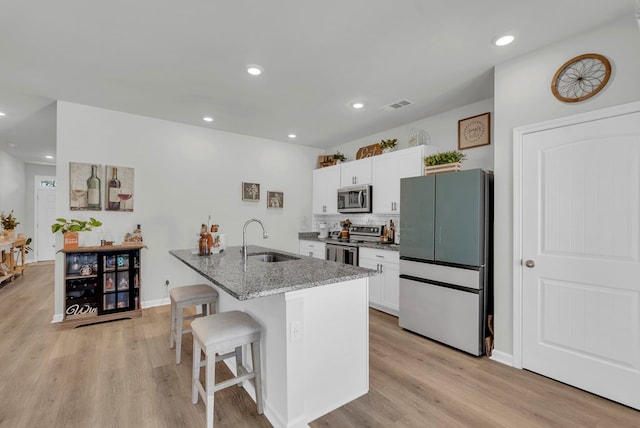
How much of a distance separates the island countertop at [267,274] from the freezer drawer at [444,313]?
129 centimetres

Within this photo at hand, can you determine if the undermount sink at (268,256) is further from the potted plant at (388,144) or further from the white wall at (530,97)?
the potted plant at (388,144)

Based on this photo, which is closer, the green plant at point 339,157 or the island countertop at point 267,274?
the island countertop at point 267,274

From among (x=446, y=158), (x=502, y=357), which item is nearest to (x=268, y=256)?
(x=446, y=158)

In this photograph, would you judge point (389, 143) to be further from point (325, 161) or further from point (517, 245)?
point (517, 245)

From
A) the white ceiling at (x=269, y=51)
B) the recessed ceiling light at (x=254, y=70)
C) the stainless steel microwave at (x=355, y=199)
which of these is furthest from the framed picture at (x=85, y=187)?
the stainless steel microwave at (x=355, y=199)

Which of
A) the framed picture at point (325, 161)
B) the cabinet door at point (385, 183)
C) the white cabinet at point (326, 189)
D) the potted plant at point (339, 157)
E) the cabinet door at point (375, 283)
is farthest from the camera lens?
the framed picture at point (325, 161)

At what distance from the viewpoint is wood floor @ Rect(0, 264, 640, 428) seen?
73.5 inches

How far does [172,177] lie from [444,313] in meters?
3.92

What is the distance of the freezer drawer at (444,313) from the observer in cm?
272

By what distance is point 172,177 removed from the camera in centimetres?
425

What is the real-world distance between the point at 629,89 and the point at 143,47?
3.56 metres

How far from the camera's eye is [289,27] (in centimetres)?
212

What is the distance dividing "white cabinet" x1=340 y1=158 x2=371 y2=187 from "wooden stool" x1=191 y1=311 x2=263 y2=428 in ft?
10.1

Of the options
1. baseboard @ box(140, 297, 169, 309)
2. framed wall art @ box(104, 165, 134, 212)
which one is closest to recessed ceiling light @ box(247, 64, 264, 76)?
framed wall art @ box(104, 165, 134, 212)
